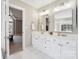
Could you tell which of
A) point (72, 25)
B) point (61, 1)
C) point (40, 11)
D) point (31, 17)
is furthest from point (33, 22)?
point (72, 25)

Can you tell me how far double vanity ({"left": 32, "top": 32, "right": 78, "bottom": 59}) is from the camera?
5.76ft

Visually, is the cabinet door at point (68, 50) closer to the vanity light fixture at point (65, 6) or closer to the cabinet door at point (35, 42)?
the vanity light fixture at point (65, 6)

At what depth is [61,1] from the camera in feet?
8.15

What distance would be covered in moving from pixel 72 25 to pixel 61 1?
0.90m

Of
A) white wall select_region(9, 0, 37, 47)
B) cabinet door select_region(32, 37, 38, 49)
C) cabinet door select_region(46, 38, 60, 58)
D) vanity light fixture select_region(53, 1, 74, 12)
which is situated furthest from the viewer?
white wall select_region(9, 0, 37, 47)

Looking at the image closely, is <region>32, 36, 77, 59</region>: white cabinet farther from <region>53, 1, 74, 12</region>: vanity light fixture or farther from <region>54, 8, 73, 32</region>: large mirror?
<region>53, 1, 74, 12</region>: vanity light fixture

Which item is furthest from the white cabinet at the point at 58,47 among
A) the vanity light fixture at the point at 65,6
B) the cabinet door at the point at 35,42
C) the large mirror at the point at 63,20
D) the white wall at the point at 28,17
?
the vanity light fixture at the point at 65,6

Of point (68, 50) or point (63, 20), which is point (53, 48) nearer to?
point (68, 50)

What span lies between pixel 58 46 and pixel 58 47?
0.09 feet

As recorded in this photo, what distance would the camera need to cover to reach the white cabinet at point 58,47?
1.77m

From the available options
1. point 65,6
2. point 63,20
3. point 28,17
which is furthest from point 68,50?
point 28,17

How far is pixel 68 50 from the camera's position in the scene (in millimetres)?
1814

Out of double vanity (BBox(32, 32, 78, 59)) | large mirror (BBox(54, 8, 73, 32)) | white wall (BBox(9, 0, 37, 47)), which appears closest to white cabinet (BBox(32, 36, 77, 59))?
double vanity (BBox(32, 32, 78, 59))

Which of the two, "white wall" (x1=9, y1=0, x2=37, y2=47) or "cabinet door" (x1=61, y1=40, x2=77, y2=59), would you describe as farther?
"white wall" (x1=9, y1=0, x2=37, y2=47)
